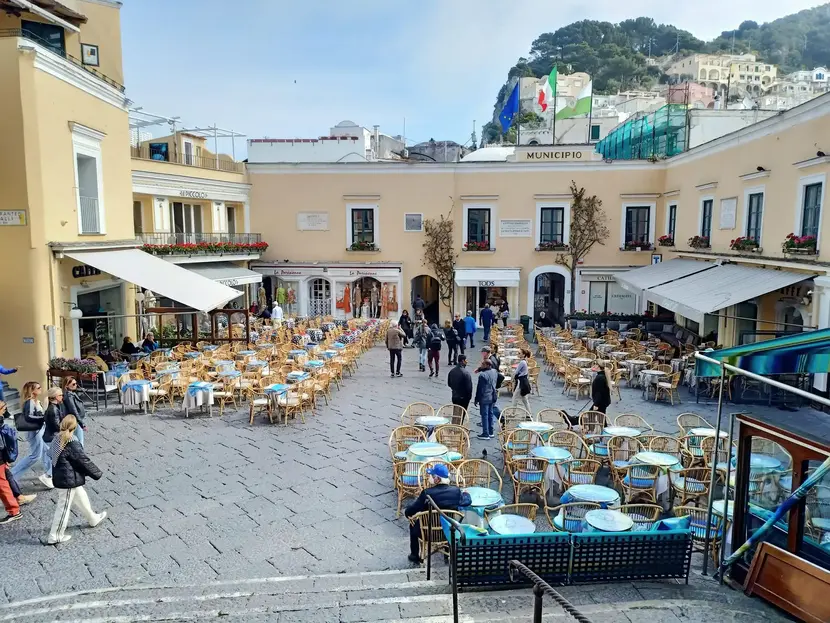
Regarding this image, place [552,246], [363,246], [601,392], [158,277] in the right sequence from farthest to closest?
[363,246], [552,246], [158,277], [601,392]

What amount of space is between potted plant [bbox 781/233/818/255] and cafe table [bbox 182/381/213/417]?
1376 centimetres

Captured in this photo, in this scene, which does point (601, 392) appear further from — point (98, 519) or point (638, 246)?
point (638, 246)

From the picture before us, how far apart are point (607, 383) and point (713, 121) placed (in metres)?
19.5

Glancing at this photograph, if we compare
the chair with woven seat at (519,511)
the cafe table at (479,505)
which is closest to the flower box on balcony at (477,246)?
the cafe table at (479,505)

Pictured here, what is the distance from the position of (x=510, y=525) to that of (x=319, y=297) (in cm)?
2065

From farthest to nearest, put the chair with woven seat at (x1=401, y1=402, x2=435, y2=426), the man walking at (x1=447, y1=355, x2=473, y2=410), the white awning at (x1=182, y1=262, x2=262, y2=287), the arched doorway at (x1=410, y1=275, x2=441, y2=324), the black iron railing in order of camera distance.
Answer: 1. the arched doorway at (x1=410, y1=275, x2=441, y2=324)
2. the white awning at (x1=182, y1=262, x2=262, y2=287)
3. the black iron railing
4. the man walking at (x1=447, y1=355, x2=473, y2=410)
5. the chair with woven seat at (x1=401, y1=402, x2=435, y2=426)

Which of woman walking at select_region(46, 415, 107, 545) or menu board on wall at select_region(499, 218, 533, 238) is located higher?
menu board on wall at select_region(499, 218, 533, 238)

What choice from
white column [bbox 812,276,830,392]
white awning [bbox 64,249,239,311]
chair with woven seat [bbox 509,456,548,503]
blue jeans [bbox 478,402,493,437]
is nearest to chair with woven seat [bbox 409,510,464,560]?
chair with woven seat [bbox 509,456,548,503]

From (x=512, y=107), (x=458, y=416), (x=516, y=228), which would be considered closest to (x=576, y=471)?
(x=458, y=416)

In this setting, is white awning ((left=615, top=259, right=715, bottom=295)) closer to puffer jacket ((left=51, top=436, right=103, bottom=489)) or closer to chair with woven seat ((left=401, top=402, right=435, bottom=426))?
chair with woven seat ((left=401, top=402, right=435, bottom=426))

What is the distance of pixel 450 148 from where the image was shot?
39438mm

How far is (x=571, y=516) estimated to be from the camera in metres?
7.14

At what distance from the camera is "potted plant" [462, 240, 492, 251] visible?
25.3 meters

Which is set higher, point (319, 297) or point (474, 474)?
point (319, 297)
